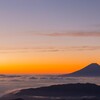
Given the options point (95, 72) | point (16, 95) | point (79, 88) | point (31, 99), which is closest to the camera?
point (31, 99)

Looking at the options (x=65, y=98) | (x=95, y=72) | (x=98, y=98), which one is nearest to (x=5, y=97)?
(x=65, y=98)

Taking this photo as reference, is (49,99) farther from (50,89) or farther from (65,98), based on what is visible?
(50,89)

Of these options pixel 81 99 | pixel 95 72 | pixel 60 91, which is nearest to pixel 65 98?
pixel 81 99

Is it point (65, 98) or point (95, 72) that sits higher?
point (95, 72)

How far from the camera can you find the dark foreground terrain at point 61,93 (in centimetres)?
7375

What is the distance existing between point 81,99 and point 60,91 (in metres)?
10.5

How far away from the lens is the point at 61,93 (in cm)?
8012

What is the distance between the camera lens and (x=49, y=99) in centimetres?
7181

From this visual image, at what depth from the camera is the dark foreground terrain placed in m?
73.8

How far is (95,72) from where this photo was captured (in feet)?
619

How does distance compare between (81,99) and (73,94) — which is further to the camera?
(73,94)

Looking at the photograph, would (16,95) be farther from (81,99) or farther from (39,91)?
(81,99)

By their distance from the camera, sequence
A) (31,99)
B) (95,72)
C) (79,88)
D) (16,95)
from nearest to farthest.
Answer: (31,99) < (16,95) < (79,88) < (95,72)

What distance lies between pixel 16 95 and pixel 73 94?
9850 millimetres
